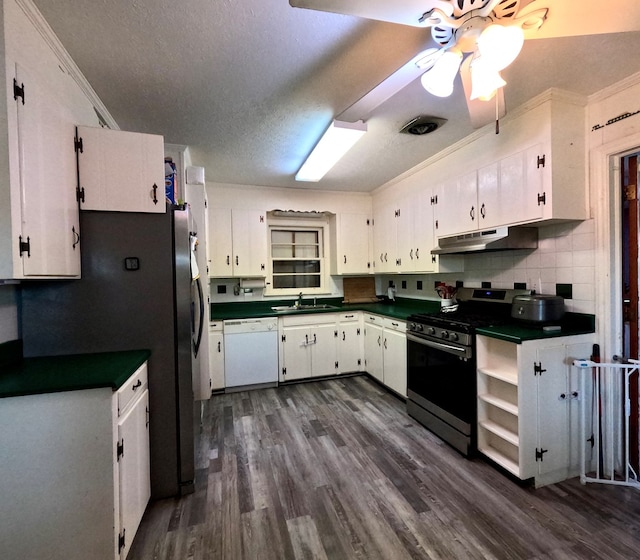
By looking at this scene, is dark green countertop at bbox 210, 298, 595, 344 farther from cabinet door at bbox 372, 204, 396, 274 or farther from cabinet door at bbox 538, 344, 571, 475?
cabinet door at bbox 372, 204, 396, 274

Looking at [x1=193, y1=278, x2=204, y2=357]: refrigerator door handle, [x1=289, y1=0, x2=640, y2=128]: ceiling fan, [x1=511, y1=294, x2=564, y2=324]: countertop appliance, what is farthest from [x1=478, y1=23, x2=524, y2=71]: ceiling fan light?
[x1=193, y1=278, x2=204, y2=357]: refrigerator door handle

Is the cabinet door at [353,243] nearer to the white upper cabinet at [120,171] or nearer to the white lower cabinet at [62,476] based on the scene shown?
the white upper cabinet at [120,171]

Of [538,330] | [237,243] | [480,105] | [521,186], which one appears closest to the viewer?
[480,105]

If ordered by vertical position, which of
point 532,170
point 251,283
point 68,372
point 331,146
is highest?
point 331,146

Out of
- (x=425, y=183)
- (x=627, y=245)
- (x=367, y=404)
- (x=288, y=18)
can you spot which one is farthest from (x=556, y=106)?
(x=367, y=404)

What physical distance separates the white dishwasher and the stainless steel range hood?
2.19 m

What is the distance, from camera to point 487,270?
9.48ft

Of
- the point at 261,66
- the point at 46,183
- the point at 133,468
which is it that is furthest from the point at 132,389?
the point at 261,66

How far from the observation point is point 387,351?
3357 millimetres

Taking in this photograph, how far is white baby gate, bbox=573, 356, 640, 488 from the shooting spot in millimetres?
1930

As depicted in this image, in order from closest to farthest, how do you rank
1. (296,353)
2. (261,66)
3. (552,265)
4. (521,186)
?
(261,66), (521,186), (552,265), (296,353)

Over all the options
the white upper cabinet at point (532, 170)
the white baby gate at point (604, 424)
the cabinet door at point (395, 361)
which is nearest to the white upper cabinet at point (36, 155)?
the cabinet door at point (395, 361)

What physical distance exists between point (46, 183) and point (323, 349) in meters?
2.99

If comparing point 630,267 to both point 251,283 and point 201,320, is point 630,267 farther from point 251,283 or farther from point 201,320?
point 251,283
